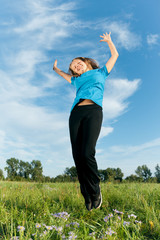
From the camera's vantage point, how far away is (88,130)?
3.99 metres

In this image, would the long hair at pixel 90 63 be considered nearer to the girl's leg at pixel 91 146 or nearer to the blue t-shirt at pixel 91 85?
the blue t-shirt at pixel 91 85

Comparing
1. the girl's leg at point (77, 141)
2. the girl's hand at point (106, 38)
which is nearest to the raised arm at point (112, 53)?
the girl's hand at point (106, 38)

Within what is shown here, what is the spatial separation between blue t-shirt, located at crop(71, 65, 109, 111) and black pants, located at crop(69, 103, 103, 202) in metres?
0.18

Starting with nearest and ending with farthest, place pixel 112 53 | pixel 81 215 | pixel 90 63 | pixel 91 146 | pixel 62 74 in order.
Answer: pixel 91 146 < pixel 81 215 < pixel 112 53 < pixel 90 63 < pixel 62 74

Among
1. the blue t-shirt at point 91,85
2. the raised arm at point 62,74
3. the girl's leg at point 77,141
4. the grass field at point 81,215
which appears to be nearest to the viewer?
the grass field at point 81,215

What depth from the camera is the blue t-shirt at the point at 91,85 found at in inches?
167

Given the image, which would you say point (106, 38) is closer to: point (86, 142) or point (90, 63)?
point (90, 63)

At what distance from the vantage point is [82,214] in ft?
13.8

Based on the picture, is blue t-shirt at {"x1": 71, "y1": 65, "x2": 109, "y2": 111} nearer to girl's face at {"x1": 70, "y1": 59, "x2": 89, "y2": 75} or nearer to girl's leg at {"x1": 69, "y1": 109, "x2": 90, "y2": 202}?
girl's face at {"x1": 70, "y1": 59, "x2": 89, "y2": 75}

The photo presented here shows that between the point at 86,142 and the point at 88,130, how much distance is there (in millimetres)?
228

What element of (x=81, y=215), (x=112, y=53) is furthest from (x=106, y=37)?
(x=81, y=215)

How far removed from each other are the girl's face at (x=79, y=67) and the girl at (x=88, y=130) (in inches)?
10.7

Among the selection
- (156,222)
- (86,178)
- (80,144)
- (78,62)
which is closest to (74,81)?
(78,62)

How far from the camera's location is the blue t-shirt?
4250 millimetres
